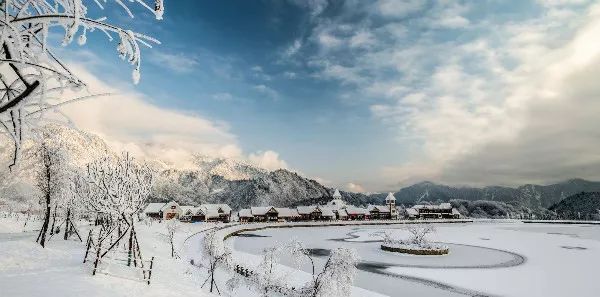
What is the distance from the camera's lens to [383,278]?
38.5 meters

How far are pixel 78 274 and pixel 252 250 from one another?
43434 millimetres

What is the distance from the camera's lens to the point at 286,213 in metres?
133

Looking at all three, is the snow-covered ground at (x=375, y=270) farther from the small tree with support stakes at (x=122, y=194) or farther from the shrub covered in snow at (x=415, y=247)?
the small tree with support stakes at (x=122, y=194)

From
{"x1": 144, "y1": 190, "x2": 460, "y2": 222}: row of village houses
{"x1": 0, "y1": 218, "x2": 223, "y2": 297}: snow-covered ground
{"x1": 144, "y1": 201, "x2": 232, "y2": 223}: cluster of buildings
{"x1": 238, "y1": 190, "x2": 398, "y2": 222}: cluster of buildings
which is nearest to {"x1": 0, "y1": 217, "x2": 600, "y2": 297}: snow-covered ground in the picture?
{"x1": 0, "y1": 218, "x2": 223, "y2": 297}: snow-covered ground

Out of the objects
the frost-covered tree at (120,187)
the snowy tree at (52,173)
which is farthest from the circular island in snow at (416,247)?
the snowy tree at (52,173)

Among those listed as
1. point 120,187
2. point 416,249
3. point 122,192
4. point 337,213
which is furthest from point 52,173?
point 337,213

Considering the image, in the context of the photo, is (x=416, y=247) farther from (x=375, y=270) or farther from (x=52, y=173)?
(x=52, y=173)

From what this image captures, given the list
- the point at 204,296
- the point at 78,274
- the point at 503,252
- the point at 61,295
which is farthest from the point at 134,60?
the point at 503,252

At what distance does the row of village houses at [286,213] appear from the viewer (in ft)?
415

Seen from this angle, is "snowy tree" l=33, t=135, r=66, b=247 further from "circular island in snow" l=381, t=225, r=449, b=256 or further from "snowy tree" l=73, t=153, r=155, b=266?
"circular island in snow" l=381, t=225, r=449, b=256

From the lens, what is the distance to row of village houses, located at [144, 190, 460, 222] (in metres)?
126

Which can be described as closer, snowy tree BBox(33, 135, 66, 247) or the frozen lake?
the frozen lake

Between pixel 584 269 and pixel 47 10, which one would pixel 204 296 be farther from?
pixel 584 269

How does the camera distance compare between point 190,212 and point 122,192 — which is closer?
point 122,192
